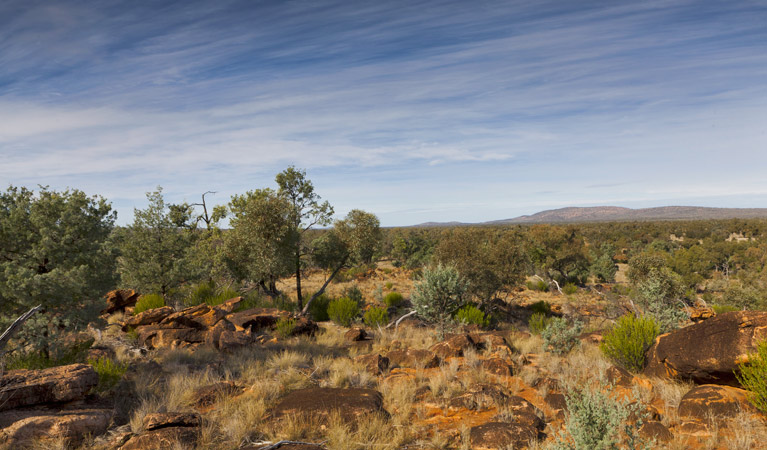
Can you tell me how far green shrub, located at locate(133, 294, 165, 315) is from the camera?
14062mm

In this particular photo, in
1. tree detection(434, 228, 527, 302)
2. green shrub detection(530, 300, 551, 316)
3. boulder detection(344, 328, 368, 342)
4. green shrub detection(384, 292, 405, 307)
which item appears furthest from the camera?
green shrub detection(384, 292, 405, 307)

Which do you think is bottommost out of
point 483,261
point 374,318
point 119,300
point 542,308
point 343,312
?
point 542,308

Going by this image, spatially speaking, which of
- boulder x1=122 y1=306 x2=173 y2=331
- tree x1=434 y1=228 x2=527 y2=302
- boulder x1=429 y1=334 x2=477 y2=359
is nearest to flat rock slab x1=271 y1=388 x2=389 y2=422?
boulder x1=429 y1=334 x2=477 y2=359

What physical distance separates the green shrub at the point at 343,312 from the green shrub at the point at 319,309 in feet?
2.14

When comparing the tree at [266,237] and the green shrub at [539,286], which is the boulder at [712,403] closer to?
the tree at [266,237]

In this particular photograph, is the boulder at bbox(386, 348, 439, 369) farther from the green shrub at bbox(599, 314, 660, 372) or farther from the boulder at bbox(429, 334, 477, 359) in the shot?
the green shrub at bbox(599, 314, 660, 372)

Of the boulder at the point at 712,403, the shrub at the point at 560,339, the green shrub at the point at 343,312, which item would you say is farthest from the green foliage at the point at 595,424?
the green shrub at the point at 343,312

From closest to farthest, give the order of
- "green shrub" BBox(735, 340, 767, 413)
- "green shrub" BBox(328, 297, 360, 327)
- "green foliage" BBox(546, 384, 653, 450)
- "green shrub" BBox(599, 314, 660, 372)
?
"green foliage" BBox(546, 384, 653, 450)
"green shrub" BBox(735, 340, 767, 413)
"green shrub" BBox(599, 314, 660, 372)
"green shrub" BBox(328, 297, 360, 327)

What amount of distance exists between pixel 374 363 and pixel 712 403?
6140 millimetres

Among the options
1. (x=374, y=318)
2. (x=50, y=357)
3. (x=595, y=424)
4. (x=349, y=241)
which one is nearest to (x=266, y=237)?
(x=349, y=241)

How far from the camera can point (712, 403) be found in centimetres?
574

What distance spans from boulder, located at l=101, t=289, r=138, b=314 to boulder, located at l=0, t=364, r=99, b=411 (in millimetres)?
10720

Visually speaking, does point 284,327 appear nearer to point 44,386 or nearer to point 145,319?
point 145,319

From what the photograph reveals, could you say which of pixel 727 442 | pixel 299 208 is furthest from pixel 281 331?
pixel 727 442
